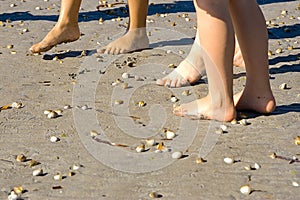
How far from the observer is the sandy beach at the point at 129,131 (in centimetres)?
279

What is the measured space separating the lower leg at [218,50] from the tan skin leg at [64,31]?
1.50 metres

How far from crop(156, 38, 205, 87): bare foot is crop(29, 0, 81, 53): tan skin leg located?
2.82 ft

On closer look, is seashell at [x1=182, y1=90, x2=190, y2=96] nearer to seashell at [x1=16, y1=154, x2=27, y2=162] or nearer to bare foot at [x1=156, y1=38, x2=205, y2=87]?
bare foot at [x1=156, y1=38, x2=205, y2=87]

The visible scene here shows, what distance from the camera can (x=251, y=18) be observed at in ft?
11.0

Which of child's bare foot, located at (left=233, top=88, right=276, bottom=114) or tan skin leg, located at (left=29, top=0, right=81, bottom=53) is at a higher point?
tan skin leg, located at (left=29, top=0, right=81, bottom=53)

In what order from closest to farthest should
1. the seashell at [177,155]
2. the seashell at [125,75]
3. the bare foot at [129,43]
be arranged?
1. the seashell at [177,155]
2. the seashell at [125,75]
3. the bare foot at [129,43]

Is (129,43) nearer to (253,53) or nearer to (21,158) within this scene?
(253,53)

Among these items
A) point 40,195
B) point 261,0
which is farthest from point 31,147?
point 261,0

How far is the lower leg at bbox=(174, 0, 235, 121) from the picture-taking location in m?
3.23

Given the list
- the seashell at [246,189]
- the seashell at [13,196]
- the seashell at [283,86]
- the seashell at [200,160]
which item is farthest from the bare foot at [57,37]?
the seashell at [246,189]

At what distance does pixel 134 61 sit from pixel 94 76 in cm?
38

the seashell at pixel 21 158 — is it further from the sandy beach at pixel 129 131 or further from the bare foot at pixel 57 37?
the bare foot at pixel 57 37

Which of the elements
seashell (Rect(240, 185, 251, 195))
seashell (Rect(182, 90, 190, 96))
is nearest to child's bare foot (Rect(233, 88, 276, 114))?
seashell (Rect(182, 90, 190, 96))

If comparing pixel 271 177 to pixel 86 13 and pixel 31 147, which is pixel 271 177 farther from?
pixel 86 13
